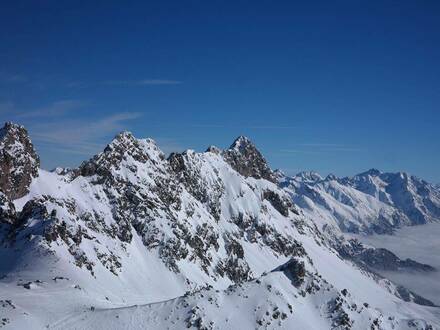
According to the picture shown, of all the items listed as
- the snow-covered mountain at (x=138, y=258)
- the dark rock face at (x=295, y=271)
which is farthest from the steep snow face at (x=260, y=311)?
the snow-covered mountain at (x=138, y=258)

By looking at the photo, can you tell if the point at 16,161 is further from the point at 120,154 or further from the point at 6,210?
the point at 120,154

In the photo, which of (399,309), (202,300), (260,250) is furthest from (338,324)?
(399,309)

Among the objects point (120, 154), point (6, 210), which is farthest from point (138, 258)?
point (120, 154)

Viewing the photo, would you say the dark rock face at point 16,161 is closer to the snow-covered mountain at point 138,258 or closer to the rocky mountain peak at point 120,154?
the snow-covered mountain at point 138,258

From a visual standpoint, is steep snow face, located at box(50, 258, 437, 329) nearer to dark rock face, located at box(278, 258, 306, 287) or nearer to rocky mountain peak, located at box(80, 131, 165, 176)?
dark rock face, located at box(278, 258, 306, 287)

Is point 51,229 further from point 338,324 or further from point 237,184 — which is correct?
point 237,184
